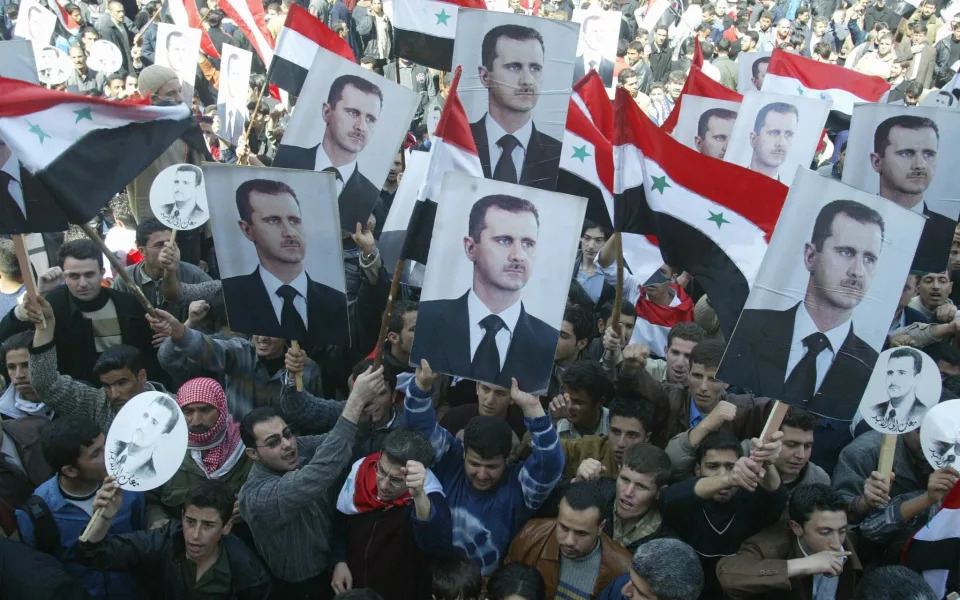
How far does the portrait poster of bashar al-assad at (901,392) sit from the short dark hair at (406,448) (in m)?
1.97

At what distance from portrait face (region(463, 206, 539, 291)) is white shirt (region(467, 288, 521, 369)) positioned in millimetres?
93

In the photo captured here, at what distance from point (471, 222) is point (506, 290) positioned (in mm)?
359

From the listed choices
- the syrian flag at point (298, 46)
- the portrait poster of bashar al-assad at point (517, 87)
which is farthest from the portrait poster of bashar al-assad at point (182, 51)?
the portrait poster of bashar al-assad at point (517, 87)

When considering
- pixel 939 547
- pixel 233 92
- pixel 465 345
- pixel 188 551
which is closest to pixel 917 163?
pixel 939 547

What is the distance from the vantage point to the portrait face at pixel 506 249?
4664 mm

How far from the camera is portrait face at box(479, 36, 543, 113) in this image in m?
6.61

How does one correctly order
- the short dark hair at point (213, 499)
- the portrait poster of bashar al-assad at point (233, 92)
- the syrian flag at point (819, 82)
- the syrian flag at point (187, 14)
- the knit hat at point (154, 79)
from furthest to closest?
1. the syrian flag at point (187, 14)
2. the portrait poster of bashar al-assad at point (233, 92)
3. the syrian flag at point (819, 82)
4. the knit hat at point (154, 79)
5. the short dark hair at point (213, 499)

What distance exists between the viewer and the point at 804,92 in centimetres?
872

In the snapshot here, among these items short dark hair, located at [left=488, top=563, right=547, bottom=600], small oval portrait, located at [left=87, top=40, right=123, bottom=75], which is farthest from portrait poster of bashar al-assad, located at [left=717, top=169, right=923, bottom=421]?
small oval portrait, located at [left=87, top=40, right=123, bottom=75]

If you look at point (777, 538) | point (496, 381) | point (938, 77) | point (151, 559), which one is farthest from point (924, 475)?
point (938, 77)

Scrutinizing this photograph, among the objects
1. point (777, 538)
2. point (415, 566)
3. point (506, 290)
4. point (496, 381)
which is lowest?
point (415, 566)

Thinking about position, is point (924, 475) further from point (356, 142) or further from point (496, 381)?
point (356, 142)

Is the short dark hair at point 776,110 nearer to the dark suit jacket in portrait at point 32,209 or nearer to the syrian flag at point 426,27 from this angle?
the syrian flag at point 426,27

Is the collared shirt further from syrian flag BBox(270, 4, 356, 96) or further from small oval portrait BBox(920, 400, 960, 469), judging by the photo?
syrian flag BBox(270, 4, 356, 96)
